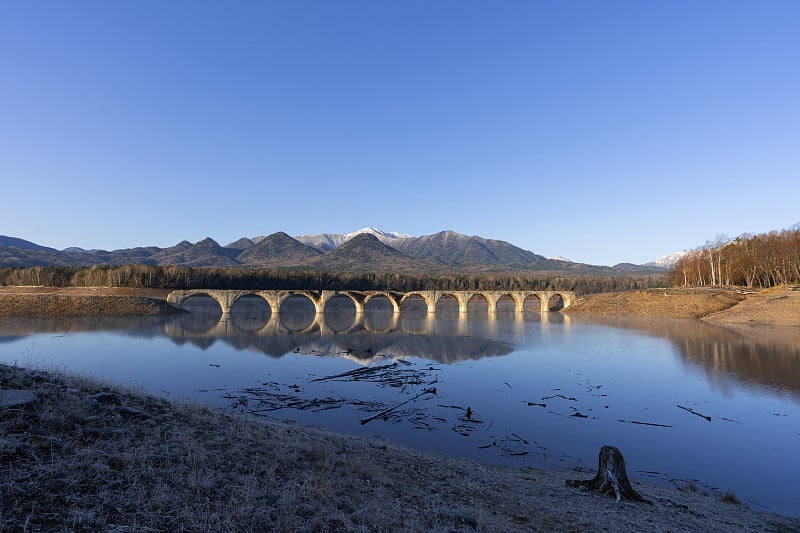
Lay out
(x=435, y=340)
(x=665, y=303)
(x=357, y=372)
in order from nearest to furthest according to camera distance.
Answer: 1. (x=357, y=372)
2. (x=435, y=340)
3. (x=665, y=303)

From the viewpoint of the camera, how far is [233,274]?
116438 millimetres

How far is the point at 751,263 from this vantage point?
252 feet

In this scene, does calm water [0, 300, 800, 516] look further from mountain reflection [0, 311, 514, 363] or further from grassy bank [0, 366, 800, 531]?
grassy bank [0, 366, 800, 531]

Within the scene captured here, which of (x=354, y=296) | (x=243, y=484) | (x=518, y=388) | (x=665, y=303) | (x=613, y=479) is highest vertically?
(x=354, y=296)

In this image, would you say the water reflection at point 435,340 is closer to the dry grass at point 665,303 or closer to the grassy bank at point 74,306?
the grassy bank at point 74,306

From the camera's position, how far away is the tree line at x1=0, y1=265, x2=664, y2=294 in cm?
9444

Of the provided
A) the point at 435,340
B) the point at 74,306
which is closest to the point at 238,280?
the point at 74,306

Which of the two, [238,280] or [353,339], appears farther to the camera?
[238,280]

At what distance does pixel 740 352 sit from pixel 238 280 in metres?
102

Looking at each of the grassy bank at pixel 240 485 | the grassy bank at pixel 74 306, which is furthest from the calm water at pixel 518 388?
the grassy bank at pixel 74 306

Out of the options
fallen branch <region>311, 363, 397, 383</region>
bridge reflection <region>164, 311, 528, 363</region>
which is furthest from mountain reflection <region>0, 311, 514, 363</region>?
fallen branch <region>311, 363, 397, 383</region>

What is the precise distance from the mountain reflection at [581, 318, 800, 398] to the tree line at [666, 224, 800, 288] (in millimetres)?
25658

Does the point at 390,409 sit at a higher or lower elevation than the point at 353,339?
higher

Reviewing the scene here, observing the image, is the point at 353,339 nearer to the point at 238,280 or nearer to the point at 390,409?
the point at 390,409
